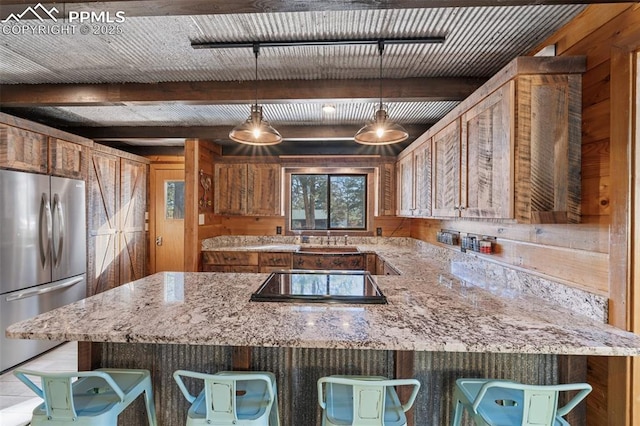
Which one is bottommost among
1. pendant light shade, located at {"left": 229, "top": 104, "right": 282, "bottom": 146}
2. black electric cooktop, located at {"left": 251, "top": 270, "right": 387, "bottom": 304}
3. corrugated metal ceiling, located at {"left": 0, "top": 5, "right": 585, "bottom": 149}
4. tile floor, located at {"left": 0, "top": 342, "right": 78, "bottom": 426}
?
tile floor, located at {"left": 0, "top": 342, "right": 78, "bottom": 426}

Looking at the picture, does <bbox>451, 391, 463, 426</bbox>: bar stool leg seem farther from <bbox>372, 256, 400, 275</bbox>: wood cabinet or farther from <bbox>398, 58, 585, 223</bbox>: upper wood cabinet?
<bbox>372, 256, 400, 275</bbox>: wood cabinet

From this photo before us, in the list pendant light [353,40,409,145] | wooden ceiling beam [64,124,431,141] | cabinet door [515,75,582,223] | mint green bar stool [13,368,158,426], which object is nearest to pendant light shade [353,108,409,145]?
pendant light [353,40,409,145]

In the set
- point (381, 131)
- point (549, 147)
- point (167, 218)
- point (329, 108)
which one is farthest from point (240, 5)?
point (167, 218)

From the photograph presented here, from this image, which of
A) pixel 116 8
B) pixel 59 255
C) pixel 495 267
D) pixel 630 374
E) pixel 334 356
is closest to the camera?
pixel 630 374

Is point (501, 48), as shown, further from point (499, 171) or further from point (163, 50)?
point (163, 50)

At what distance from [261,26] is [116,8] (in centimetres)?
76

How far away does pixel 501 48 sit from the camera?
1968mm

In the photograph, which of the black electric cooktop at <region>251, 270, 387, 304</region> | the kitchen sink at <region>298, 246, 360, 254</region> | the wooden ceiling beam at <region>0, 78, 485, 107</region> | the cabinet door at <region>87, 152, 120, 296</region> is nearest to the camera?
the black electric cooktop at <region>251, 270, 387, 304</region>

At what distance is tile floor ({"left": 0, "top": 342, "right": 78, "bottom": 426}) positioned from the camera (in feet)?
6.72

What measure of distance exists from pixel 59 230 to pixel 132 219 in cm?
142

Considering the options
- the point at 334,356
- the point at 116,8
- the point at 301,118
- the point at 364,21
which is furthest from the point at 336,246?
the point at 116,8

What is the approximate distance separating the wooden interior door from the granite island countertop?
3356 mm

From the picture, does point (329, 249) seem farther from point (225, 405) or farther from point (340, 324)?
point (225, 405)

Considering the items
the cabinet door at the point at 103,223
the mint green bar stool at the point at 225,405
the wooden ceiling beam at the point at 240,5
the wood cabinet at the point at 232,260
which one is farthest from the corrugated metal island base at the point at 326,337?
the cabinet door at the point at 103,223
